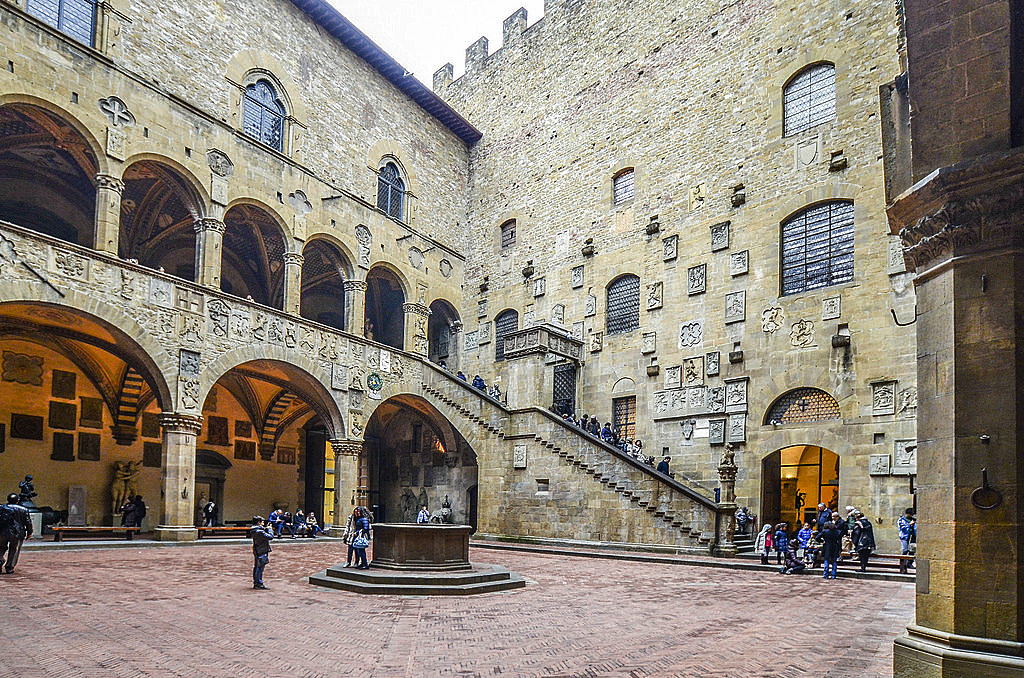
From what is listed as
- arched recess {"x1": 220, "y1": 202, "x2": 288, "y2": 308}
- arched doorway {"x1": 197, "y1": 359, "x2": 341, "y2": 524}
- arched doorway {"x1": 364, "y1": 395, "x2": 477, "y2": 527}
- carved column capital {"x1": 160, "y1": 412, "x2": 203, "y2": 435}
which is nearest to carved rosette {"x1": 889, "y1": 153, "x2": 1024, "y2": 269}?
carved column capital {"x1": 160, "y1": 412, "x2": 203, "y2": 435}

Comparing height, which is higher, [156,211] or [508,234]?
[508,234]

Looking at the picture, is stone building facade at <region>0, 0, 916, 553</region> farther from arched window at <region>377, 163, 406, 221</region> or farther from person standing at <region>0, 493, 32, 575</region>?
person standing at <region>0, 493, 32, 575</region>

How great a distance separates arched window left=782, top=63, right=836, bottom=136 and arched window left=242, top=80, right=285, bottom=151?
50.6 feet

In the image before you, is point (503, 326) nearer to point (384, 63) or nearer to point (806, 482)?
point (384, 63)

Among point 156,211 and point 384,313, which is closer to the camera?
point 156,211

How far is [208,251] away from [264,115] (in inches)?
210

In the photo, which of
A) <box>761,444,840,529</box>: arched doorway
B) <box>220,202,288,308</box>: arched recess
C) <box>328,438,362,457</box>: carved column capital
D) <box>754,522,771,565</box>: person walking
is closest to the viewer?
<box>754,522,771,565</box>: person walking

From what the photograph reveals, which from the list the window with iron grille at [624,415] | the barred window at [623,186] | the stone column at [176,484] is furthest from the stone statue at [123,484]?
the barred window at [623,186]

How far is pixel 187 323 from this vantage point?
1877 cm

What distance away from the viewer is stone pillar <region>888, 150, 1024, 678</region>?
5.52m

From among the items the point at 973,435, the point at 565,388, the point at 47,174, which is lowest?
the point at 973,435

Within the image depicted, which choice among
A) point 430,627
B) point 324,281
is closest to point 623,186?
point 324,281

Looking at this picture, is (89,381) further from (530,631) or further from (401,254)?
(530,631)

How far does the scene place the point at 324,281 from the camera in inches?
1176
